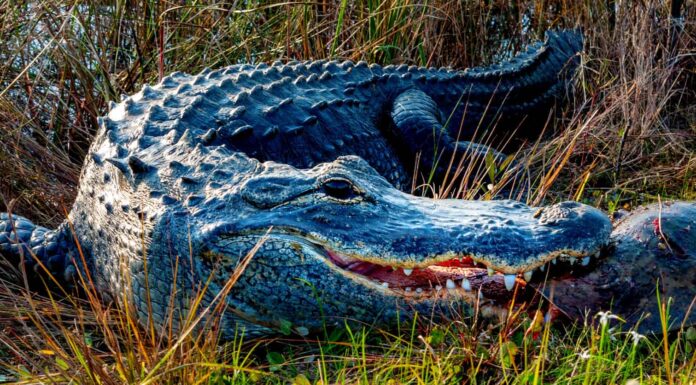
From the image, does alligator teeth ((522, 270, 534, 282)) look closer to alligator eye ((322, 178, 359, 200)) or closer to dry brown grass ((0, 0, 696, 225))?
alligator eye ((322, 178, 359, 200))

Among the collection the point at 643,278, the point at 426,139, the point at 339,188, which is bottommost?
the point at 426,139

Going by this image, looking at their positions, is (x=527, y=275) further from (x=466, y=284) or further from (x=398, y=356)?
(x=398, y=356)

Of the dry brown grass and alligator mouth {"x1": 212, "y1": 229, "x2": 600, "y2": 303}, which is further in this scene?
the dry brown grass

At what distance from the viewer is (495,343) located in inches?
99.0

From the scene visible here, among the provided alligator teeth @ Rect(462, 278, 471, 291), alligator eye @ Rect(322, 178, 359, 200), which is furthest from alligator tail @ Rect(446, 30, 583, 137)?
alligator teeth @ Rect(462, 278, 471, 291)

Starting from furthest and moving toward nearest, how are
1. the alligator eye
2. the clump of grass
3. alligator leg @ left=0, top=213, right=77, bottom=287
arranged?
alligator leg @ left=0, top=213, right=77, bottom=287 → the alligator eye → the clump of grass

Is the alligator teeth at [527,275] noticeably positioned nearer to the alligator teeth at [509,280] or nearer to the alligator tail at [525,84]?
the alligator teeth at [509,280]

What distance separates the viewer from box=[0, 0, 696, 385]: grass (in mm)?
2682

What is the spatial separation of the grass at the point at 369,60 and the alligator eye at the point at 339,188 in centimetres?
46

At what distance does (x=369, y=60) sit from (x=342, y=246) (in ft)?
10.3

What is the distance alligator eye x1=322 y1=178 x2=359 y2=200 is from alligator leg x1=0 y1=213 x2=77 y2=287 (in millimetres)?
1325

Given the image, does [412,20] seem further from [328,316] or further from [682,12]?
[328,316]

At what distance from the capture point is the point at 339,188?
281 centimetres

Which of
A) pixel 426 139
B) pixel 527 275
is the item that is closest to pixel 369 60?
pixel 426 139
